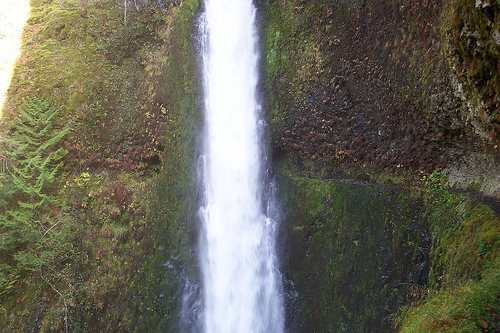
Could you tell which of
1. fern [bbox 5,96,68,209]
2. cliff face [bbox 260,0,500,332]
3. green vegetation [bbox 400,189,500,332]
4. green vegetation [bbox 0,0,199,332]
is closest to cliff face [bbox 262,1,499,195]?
cliff face [bbox 260,0,500,332]

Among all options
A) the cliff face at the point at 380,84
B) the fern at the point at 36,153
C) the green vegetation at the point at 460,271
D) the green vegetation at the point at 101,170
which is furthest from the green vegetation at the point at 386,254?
the fern at the point at 36,153

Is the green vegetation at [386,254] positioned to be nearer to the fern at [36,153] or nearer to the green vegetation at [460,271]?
the green vegetation at [460,271]

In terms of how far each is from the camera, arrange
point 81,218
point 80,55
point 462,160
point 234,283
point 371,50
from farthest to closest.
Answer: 1. point 80,55
2. point 81,218
3. point 234,283
4. point 371,50
5. point 462,160

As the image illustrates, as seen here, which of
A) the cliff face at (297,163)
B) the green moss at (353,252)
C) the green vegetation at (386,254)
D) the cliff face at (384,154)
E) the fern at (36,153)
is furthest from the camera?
the fern at (36,153)

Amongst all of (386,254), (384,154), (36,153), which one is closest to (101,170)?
(36,153)

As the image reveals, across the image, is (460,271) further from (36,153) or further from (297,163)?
(36,153)

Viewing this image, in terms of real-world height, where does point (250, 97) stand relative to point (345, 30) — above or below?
below

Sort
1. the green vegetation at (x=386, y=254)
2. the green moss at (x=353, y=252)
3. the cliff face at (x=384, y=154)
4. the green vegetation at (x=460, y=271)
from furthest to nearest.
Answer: the green moss at (x=353, y=252) < the cliff face at (x=384, y=154) < the green vegetation at (x=386, y=254) < the green vegetation at (x=460, y=271)

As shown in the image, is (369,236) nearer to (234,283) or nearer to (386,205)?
(386,205)

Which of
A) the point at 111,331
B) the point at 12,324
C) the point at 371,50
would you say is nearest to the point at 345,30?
the point at 371,50
